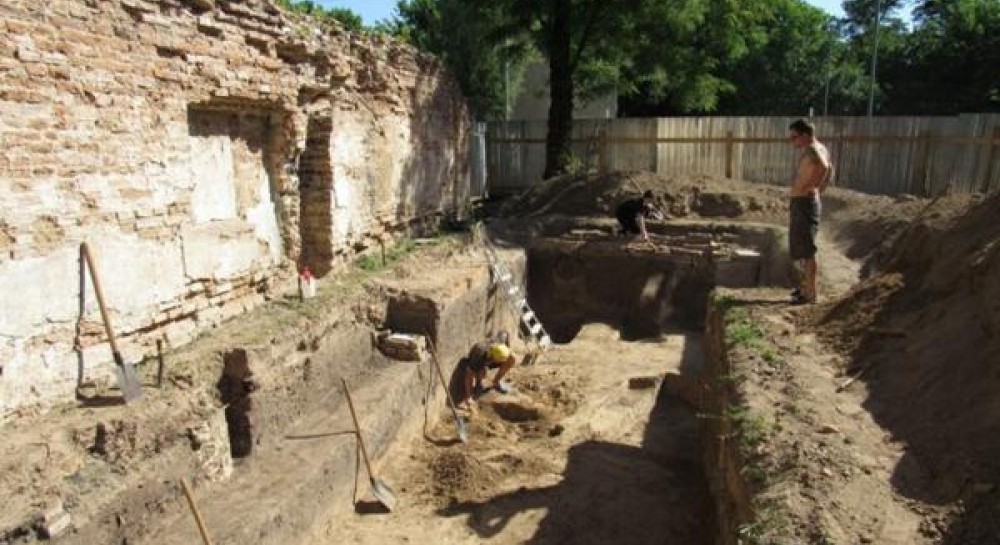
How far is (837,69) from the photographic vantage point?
31.0 m

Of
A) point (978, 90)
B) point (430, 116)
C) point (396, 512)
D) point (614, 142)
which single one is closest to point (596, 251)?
point (430, 116)

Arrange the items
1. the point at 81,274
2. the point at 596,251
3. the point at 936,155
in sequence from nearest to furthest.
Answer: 1. the point at 81,274
2. the point at 596,251
3. the point at 936,155

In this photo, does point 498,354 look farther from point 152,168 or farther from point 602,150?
point 602,150

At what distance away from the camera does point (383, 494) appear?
6383 mm

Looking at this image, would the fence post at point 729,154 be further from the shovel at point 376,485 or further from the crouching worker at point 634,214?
the shovel at point 376,485

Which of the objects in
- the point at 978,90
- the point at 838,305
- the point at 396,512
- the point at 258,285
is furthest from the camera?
the point at 978,90

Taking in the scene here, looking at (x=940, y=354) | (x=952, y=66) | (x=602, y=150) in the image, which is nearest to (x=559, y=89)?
(x=602, y=150)

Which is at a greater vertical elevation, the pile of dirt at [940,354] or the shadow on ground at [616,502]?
the pile of dirt at [940,354]

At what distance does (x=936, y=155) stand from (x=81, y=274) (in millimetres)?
16092

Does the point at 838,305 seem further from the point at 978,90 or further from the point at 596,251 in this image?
the point at 978,90

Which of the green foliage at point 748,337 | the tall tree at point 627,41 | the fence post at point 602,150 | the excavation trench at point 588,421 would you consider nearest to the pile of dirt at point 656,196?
the tall tree at point 627,41

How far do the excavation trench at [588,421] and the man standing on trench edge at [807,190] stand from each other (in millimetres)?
1832

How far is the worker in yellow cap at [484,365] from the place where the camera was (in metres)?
9.03

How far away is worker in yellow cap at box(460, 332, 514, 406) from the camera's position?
29.6 ft
